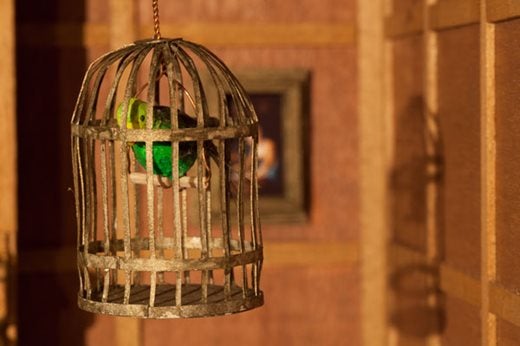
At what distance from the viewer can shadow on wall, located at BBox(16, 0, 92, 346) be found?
4949 mm

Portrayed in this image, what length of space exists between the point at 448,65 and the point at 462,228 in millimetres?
548

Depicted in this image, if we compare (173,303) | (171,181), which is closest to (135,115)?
(171,181)

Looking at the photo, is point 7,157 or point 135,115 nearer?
point 135,115

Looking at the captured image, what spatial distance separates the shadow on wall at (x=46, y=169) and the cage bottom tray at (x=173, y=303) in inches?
61.5

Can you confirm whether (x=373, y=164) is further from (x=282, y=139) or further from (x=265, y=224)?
(x=265, y=224)

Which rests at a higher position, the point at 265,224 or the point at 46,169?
the point at 46,169

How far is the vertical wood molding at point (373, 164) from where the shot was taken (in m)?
5.07

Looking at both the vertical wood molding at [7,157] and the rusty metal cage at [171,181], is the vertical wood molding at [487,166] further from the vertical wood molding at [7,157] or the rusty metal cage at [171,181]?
the vertical wood molding at [7,157]

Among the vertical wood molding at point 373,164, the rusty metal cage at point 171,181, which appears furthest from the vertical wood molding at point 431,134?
A: the rusty metal cage at point 171,181

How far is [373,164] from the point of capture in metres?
5.08

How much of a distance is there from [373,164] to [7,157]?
4.73 feet

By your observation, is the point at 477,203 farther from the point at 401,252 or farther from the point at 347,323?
the point at 347,323

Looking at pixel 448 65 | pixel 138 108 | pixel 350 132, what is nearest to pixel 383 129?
pixel 350 132

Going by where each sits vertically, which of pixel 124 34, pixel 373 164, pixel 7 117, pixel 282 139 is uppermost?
pixel 124 34
